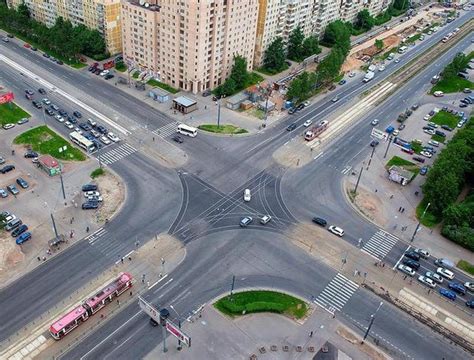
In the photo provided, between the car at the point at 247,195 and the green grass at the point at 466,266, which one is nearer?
the green grass at the point at 466,266

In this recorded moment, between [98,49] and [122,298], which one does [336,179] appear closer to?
[122,298]

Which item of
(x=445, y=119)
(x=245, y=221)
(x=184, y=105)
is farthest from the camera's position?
(x=445, y=119)

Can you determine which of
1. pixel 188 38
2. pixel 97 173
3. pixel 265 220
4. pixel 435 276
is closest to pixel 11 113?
pixel 97 173

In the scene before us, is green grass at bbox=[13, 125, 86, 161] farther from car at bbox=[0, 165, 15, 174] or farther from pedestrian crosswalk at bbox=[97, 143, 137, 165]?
car at bbox=[0, 165, 15, 174]

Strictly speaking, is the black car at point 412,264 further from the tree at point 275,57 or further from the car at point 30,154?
the tree at point 275,57

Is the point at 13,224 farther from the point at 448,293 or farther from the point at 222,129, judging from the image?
the point at 448,293

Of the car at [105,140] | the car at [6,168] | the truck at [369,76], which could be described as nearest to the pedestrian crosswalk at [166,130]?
the car at [105,140]
